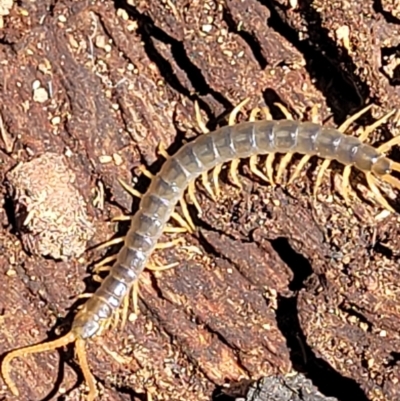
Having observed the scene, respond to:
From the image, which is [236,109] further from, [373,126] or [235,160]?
[373,126]

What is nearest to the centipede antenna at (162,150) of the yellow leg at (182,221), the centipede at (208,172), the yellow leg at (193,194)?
the centipede at (208,172)

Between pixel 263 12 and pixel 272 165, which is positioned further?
pixel 272 165

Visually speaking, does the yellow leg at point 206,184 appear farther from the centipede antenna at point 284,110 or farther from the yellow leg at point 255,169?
the centipede antenna at point 284,110

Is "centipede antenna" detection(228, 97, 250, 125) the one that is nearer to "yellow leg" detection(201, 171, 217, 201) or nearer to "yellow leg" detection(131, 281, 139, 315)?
"yellow leg" detection(201, 171, 217, 201)

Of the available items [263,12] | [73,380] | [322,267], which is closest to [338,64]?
[263,12]

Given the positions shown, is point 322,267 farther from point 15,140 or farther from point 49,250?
point 15,140

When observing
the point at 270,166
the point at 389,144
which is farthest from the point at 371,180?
the point at 270,166
